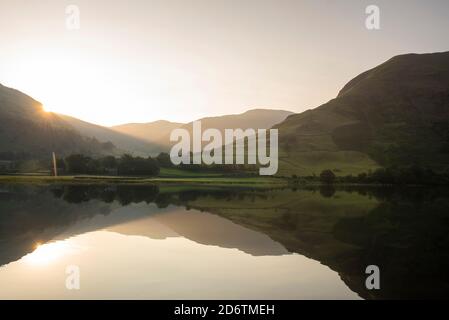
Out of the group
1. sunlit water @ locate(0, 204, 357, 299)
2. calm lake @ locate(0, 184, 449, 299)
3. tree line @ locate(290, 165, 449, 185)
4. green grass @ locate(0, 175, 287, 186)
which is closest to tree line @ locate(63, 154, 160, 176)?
green grass @ locate(0, 175, 287, 186)

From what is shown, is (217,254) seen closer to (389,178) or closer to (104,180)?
(104,180)

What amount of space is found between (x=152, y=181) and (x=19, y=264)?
363 feet

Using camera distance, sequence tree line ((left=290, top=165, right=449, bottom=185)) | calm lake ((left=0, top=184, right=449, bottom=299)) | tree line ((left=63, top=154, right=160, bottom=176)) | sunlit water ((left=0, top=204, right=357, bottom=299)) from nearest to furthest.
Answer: sunlit water ((left=0, top=204, right=357, bottom=299)) < calm lake ((left=0, top=184, right=449, bottom=299)) < tree line ((left=63, top=154, right=160, bottom=176)) < tree line ((left=290, top=165, right=449, bottom=185))

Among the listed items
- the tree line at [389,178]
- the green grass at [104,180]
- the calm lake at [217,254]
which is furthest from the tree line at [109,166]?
the calm lake at [217,254]

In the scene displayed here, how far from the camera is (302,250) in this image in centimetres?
3806

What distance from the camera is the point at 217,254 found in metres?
35.3

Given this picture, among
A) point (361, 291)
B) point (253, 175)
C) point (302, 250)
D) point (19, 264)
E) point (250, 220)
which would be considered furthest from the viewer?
point (253, 175)

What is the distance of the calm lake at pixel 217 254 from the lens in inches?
955

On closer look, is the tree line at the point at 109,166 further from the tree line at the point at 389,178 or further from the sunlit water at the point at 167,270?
the sunlit water at the point at 167,270

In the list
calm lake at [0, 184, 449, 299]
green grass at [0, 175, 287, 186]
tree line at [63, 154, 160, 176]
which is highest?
tree line at [63, 154, 160, 176]

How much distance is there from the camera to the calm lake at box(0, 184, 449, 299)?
24.2 metres

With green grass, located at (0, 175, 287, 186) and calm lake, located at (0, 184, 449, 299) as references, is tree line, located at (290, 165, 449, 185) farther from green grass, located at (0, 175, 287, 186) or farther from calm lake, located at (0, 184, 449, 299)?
calm lake, located at (0, 184, 449, 299)
